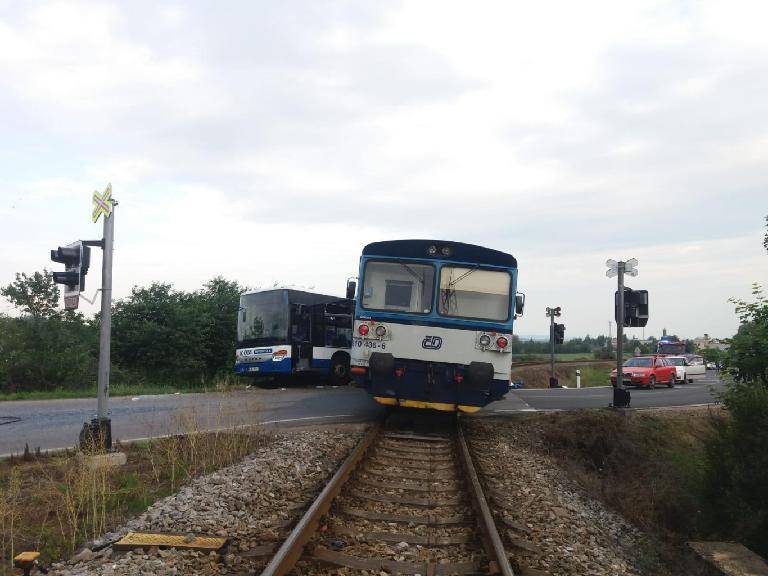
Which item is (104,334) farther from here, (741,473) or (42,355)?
(42,355)

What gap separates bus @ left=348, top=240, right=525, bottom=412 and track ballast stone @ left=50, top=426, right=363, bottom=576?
6.77 ft

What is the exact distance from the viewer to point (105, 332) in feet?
28.7

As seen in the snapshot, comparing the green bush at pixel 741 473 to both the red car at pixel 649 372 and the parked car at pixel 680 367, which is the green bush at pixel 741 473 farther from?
the parked car at pixel 680 367

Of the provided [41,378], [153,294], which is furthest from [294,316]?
[153,294]

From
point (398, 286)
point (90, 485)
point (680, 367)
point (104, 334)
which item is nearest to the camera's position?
point (90, 485)

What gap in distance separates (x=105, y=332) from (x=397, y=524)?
16.4ft

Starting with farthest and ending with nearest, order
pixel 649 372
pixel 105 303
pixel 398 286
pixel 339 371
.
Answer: pixel 649 372 → pixel 339 371 → pixel 398 286 → pixel 105 303

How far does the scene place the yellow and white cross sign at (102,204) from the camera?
29.1ft

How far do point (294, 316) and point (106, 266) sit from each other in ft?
42.6

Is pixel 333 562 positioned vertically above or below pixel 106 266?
below

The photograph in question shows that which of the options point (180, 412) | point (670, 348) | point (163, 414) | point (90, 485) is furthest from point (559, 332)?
point (670, 348)

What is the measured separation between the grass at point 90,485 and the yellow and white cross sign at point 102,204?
10.1 feet

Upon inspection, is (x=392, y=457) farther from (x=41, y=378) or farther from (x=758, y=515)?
(x=41, y=378)

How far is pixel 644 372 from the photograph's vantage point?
29.9m
